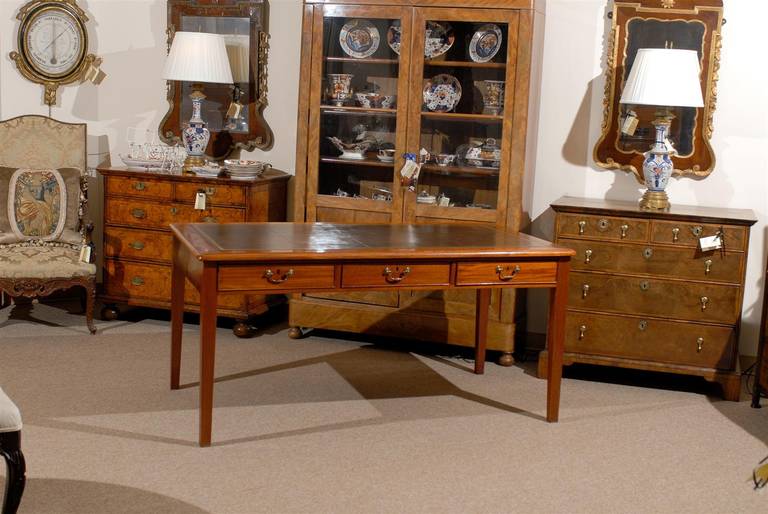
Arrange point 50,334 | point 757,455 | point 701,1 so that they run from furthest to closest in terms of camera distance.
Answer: point 50,334 → point 701,1 → point 757,455

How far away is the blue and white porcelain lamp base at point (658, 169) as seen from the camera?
5078 mm

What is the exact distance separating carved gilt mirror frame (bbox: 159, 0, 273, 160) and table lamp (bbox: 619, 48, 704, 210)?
89.6 inches

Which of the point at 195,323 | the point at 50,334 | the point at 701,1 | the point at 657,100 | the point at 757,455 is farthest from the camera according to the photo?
the point at 195,323

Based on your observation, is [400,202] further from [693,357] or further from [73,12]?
[73,12]

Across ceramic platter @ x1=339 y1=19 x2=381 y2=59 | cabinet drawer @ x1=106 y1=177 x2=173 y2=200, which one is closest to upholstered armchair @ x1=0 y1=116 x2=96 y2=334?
cabinet drawer @ x1=106 y1=177 x2=173 y2=200

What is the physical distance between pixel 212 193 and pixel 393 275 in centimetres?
200

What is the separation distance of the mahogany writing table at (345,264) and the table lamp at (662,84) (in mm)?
975

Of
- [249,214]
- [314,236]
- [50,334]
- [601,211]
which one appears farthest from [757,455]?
[50,334]

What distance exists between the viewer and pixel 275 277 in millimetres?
3914

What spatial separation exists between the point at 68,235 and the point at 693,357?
3590 mm

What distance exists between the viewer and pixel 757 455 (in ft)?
13.6

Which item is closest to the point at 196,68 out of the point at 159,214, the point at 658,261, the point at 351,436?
the point at 159,214

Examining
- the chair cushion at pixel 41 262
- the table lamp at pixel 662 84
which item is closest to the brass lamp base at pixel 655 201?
the table lamp at pixel 662 84

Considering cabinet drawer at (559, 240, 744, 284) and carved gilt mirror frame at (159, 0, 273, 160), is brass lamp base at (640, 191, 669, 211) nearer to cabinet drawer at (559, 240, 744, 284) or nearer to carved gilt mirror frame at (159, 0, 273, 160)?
cabinet drawer at (559, 240, 744, 284)
